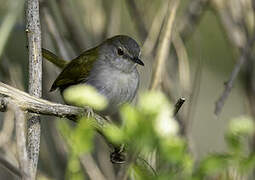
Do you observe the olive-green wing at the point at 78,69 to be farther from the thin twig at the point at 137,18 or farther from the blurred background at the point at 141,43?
the thin twig at the point at 137,18

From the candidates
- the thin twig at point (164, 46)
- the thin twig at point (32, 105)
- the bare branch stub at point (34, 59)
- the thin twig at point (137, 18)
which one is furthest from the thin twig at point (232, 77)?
the thin twig at point (32, 105)

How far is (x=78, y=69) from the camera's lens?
14.0ft

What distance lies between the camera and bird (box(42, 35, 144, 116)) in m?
3.97

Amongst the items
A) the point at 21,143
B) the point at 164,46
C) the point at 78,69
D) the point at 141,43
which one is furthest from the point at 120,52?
the point at 21,143

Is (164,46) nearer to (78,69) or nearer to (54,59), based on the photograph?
(54,59)

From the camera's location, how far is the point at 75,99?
1.19 metres

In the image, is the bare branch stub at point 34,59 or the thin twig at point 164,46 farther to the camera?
the thin twig at point 164,46

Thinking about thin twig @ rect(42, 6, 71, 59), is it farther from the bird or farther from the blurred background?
the bird

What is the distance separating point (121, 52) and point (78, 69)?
0.39m

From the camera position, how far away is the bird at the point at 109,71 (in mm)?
3966

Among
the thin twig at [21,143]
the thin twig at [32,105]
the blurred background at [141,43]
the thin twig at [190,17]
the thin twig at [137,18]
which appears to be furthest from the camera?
the thin twig at [190,17]

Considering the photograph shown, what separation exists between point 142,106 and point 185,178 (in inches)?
6.6

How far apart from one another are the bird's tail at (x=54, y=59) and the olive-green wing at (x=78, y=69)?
50mm

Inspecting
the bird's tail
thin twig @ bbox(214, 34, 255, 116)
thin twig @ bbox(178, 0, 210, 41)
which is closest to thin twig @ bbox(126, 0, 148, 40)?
thin twig @ bbox(178, 0, 210, 41)
